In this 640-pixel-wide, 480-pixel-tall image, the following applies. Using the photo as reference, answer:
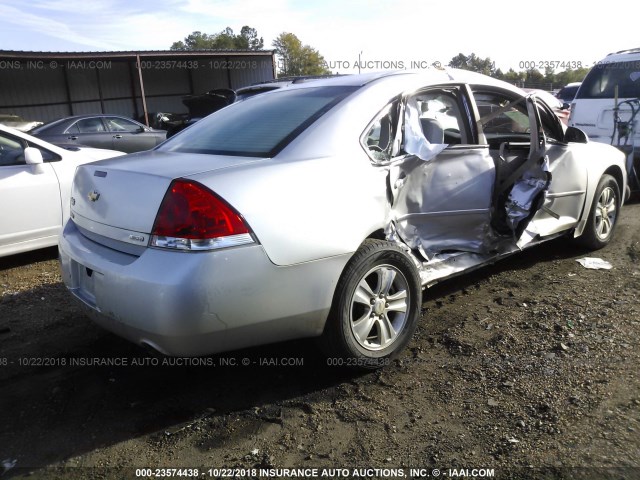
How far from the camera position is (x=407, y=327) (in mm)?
3170

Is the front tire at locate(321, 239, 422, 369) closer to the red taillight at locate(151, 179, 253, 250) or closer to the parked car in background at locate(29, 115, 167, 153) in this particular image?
the red taillight at locate(151, 179, 253, 250)

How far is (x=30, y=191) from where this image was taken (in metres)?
4.91

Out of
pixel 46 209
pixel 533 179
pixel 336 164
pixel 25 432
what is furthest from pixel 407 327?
pixel 46 209

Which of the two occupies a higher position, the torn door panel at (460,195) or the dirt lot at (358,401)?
the torn door panel at (460,195)

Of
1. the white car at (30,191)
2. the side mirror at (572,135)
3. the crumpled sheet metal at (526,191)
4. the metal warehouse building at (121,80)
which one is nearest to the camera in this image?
the crumpled sheet metal at (526,191)

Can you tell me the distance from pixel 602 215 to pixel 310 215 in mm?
3523

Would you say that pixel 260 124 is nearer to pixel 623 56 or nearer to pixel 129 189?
pixel 129 189

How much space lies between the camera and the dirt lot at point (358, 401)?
7.72ft

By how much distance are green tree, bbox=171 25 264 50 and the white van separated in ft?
187

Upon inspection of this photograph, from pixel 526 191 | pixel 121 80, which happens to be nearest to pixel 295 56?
pixel 121 80

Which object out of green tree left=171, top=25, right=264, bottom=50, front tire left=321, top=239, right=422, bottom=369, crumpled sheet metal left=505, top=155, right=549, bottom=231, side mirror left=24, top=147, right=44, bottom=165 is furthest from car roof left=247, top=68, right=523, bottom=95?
green tree left=171, top=25, right=264, bottom=50

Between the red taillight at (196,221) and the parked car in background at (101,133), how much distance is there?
867 cm

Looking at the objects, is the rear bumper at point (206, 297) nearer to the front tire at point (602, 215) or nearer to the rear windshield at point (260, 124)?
the rear windshield at point (260, 124)

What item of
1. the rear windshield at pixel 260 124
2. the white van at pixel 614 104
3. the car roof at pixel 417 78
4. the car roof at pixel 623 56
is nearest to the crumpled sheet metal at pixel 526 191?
the car roof at pixel 417 78
